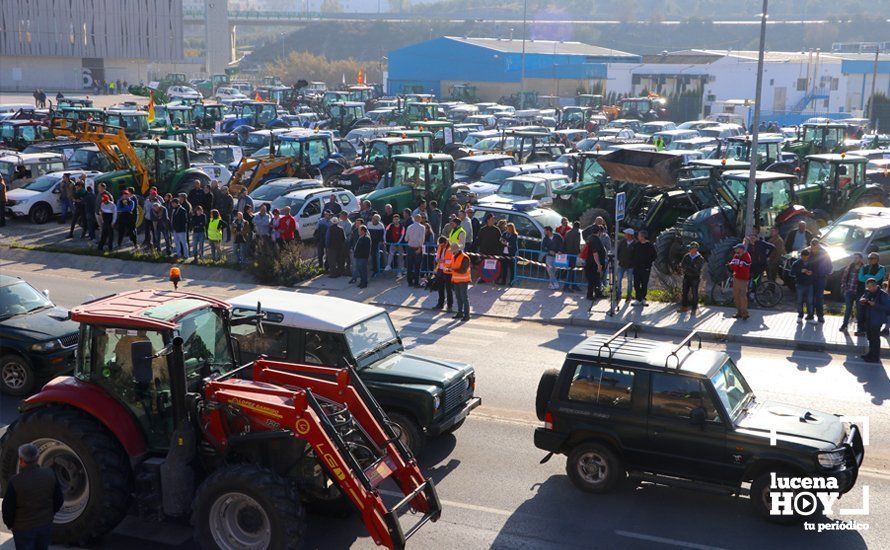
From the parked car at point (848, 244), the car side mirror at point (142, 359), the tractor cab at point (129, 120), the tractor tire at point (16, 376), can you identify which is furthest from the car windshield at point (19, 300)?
the tractor cab at point (129, 120)

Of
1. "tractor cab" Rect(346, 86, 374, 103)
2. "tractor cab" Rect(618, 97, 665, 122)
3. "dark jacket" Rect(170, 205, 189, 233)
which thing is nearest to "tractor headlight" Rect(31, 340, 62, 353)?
"dark jacket" Rect(170, 205, 189, 233)

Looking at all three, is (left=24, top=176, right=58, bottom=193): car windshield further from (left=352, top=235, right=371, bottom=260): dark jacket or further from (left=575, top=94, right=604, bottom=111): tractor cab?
(left=575, top=94, right=604, bottom=111): tractor cab

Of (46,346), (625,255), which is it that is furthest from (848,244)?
(46,346)

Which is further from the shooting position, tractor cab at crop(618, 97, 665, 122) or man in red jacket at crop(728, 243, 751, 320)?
tractor cab at crop(618, 97, 665, 122)

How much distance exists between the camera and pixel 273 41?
181 m

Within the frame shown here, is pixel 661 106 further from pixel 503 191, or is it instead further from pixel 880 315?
pixel 880 315

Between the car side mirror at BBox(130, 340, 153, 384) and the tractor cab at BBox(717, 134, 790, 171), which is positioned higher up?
the tractor cab at BBox(717, 134, 790, 171)

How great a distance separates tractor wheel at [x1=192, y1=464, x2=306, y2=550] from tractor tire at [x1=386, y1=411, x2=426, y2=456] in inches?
116

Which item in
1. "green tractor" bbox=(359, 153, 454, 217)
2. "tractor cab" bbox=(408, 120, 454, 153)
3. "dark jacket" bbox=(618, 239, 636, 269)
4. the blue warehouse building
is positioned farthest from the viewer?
the blue warehouse building

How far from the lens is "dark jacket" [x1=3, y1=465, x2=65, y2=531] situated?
311 inches

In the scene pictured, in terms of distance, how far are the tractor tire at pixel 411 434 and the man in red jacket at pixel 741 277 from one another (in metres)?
9.33

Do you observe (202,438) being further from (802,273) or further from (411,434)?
(802,273)

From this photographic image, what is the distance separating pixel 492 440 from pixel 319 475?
3.83 meters

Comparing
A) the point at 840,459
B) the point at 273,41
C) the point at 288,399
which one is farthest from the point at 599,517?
the point at 273,41
